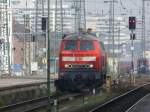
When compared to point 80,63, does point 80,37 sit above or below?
above

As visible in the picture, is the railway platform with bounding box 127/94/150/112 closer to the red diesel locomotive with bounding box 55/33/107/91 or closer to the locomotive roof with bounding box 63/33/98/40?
the red diesel locomotive with bounding box 55/33/107/91

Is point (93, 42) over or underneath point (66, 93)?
over

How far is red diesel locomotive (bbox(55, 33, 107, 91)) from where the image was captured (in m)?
36.5

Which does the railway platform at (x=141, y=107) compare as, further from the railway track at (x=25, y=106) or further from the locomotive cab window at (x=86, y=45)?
the locomotive cab window at (x=86, y=45)

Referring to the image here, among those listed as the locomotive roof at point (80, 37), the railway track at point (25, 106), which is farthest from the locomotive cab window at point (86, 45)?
the railway track at point (25, 106)

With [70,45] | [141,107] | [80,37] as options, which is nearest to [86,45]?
[80,37]

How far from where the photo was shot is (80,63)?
3691 centimetres

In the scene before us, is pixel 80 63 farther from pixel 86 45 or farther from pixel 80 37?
pixel 80 37

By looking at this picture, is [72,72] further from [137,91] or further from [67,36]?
[137,91]

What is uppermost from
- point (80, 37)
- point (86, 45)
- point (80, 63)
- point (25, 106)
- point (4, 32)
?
point (4, 32)

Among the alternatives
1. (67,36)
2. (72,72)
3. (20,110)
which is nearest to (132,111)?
(20,110)

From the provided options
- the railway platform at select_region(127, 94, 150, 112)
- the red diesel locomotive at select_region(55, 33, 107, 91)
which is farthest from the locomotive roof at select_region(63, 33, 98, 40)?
the railway platform at select_region(127, 94, 150, 112)

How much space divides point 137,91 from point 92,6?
445 feet

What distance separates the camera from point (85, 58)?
1468 inches
